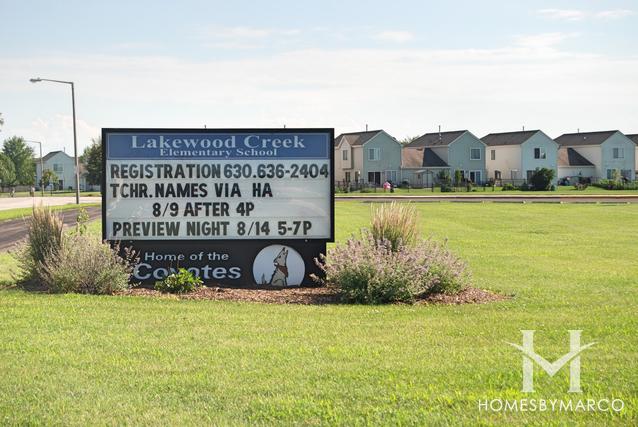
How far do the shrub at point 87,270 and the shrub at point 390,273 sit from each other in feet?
10.2

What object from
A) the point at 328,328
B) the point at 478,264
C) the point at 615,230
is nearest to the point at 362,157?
the point at 615,230

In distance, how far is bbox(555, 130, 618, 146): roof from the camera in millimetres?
105625

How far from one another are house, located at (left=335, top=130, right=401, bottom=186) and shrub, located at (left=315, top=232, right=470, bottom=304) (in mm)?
81041

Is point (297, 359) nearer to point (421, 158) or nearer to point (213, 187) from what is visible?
point (213, 187)

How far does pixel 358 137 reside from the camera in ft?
319

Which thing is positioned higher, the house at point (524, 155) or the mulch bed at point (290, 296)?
the house at point (524, 155)

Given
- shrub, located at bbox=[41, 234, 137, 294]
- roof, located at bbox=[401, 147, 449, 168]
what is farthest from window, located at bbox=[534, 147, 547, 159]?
shrub, located at bbox=[41, 234, 137, 294]

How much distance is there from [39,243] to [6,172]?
373 feet

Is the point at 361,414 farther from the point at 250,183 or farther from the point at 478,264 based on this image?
the point at 478,264

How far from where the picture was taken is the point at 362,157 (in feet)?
311

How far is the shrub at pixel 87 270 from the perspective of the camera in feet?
41.4

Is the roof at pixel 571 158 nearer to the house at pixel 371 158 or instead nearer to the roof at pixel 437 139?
the roof at pixel 437 139
